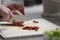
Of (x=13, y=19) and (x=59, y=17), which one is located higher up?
(x=13, y=19)

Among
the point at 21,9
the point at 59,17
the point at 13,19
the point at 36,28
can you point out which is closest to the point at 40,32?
the point at 36,28

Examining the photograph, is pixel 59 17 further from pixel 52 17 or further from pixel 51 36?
pixel 51 36

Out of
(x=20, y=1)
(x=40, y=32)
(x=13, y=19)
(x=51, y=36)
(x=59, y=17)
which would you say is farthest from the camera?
(x=59, y=17)

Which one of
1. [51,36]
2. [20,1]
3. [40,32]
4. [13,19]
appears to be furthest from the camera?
[20,1]

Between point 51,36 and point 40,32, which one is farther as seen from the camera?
point 40,32

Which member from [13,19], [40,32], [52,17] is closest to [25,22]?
[13,19]

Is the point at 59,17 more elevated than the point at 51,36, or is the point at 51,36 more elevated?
the point at 51,36

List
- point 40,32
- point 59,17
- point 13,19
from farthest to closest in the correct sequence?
1. point 59,17
2. point 13,19
3. point 40,32

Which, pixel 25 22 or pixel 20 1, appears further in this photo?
pixel 20 1

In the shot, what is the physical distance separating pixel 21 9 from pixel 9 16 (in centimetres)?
20

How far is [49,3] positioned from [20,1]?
27 cm

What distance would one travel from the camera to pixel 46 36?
21.6 inches

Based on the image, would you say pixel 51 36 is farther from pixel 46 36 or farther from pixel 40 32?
pixel 40 32

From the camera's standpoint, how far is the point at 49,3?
122cm
